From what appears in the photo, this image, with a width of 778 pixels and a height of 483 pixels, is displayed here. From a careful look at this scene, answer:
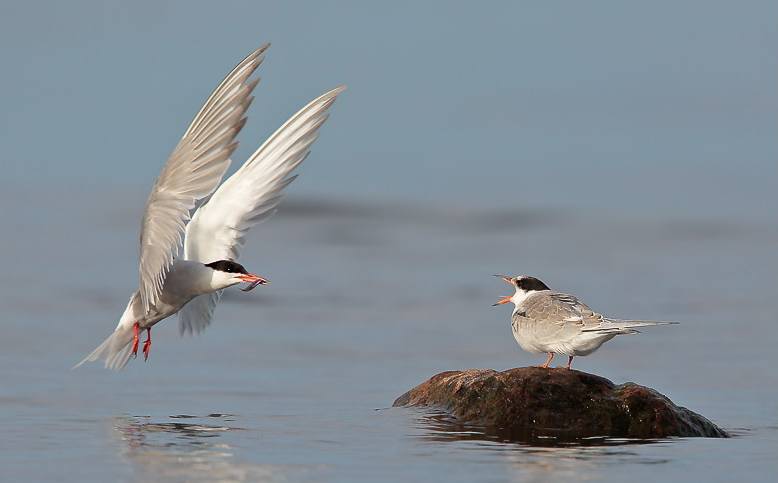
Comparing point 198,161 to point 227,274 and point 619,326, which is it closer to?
point 227,274

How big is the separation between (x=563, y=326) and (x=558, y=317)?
74 millimetres

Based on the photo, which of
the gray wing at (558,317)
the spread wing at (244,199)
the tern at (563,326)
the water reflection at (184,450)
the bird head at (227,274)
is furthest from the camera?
the spread wing at (244,199)

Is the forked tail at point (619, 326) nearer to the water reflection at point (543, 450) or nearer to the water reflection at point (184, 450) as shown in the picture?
the water reflection at point (543, 450)

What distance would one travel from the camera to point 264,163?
458 inches

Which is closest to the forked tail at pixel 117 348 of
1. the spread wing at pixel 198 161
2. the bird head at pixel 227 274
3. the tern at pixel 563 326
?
the bird head at pixel 227 274

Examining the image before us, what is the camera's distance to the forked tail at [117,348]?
11.3 meters

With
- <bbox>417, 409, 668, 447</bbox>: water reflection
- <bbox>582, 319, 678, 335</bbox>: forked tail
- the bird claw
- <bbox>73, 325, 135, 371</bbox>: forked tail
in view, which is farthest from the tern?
<bbox>73, 325, 135, 371</bbox>: forked tail

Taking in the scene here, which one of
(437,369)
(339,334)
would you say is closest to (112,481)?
(437,369)

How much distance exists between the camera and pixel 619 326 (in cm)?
996

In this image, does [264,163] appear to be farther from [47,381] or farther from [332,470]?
[332,470]

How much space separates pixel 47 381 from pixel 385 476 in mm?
4336

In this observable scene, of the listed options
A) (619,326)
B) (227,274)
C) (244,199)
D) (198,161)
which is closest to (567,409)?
(619,326)

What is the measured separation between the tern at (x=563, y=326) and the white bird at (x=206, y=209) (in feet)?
5.45

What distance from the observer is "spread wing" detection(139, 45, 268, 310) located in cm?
996
